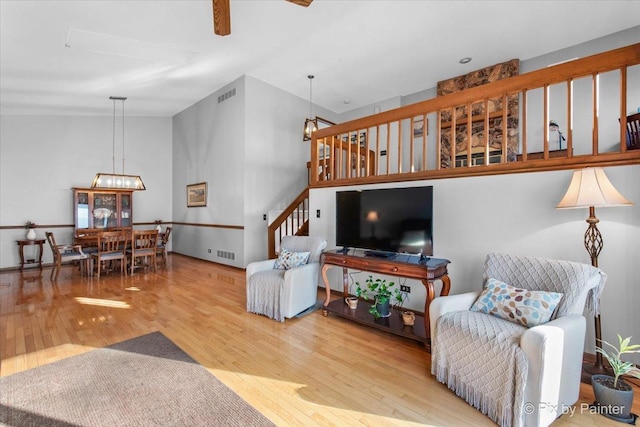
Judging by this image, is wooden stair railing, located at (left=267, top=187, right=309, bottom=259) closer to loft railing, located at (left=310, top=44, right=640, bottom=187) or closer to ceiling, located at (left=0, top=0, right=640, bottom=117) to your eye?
loft railing, located at (left=310, top=44, right=640, bottom=187)

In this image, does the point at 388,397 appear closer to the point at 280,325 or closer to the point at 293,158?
the point at 280,325

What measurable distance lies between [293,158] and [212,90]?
93.4 inches

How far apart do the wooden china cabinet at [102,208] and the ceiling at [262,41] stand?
195 cm

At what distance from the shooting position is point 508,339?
178 cm

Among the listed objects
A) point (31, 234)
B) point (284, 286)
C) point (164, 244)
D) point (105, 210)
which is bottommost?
point (284, 286)

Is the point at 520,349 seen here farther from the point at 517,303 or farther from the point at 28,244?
the point at 28,244

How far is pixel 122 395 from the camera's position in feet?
6.50

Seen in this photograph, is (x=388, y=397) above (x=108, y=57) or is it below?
below

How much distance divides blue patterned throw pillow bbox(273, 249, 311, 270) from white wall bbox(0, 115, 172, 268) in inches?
237

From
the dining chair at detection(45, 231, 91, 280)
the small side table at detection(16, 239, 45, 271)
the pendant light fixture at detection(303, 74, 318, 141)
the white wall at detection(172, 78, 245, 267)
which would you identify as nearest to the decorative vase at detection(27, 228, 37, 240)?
the small side table at detection(16, 239, 45, 271)

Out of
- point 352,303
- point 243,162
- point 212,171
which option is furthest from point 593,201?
point 212,171

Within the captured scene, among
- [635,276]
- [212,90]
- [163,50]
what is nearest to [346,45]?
[163,50]

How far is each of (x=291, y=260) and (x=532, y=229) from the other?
259cm

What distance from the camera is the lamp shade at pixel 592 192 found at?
6.63ft
